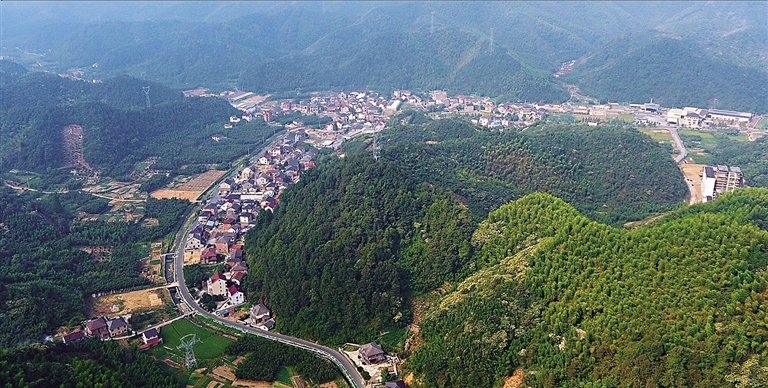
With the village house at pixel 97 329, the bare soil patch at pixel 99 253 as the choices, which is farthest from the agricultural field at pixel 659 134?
the village house at pixel 97 329

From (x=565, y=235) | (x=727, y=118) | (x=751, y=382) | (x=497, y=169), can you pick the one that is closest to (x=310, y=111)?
(x=497, y=169)

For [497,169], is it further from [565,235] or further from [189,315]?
[189,315]

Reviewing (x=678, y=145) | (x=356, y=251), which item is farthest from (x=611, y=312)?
(x=678, y=145)

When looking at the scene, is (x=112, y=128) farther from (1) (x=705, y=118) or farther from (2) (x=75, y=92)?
(1) (x=705, y=118)

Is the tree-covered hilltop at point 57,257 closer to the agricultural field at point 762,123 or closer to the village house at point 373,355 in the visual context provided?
the village house at point 373,355

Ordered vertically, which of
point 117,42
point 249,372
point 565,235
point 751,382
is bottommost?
point 249,372
